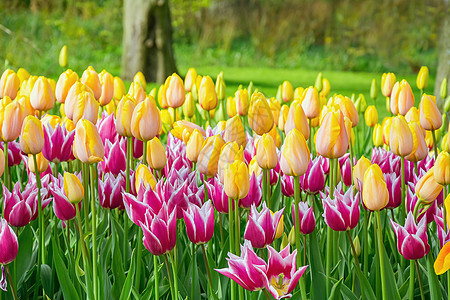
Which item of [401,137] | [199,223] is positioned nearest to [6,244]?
[199,223]

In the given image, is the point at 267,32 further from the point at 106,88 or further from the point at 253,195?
the point at 253,195

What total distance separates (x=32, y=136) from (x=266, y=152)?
2.19ft

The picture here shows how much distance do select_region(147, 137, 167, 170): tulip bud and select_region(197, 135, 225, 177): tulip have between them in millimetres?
118

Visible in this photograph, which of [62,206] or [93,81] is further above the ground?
[93,81]

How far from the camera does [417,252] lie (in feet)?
5.12

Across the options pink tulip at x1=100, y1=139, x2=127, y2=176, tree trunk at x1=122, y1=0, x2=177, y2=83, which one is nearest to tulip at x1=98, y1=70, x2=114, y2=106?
pink tulip at x1=100, y1=139, x2=127, y2=176

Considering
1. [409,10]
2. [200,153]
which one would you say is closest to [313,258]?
[200,153]

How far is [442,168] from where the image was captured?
165 cm

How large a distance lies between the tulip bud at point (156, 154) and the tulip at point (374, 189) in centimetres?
62

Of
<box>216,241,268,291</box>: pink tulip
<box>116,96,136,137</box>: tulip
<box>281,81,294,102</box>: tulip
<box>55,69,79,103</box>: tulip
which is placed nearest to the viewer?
<box>216,241,268,291</box>: pink tulip

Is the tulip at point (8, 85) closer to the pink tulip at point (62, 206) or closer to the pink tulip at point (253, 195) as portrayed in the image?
the pink tulip at point (62, 206)

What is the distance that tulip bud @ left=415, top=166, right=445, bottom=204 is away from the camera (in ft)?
5.59

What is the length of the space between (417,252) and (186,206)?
0.60 m

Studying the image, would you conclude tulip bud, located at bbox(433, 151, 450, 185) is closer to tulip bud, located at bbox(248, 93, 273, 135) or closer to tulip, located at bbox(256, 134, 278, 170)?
tulip, located at bbox(256, 134, 278, 170)
